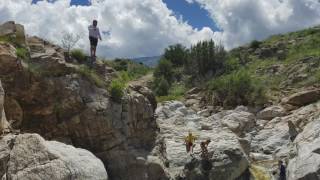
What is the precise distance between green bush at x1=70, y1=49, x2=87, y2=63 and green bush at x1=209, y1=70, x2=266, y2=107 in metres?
22.2

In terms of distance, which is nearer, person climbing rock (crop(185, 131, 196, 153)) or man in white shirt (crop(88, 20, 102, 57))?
man in white shirt (crop(88, 20, 102, 57))

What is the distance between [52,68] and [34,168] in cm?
798

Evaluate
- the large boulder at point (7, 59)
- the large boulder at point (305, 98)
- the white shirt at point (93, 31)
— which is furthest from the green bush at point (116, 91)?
the large boulder at point (305, 98)

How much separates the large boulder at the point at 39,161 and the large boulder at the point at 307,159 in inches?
442

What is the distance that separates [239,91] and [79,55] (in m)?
23.7

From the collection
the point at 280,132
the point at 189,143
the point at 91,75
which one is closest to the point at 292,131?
the point at 280,132

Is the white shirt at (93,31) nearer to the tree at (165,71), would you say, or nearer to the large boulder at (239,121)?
the large boulder at (239,121)

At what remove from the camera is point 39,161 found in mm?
16844

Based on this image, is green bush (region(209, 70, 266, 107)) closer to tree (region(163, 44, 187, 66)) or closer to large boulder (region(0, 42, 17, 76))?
tree (region(163, 44, 187, 66))

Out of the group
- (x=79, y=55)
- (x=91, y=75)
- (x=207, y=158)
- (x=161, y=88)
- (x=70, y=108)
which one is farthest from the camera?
(x=161, y=88)

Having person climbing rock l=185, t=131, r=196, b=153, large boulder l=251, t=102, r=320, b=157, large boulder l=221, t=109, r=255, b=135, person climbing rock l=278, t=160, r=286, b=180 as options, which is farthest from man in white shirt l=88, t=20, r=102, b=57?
large boulder l=221, t=109, r=255, b=135

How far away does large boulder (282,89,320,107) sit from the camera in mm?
40906

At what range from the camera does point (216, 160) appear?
27125mm

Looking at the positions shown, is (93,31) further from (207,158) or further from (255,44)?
(255,44)
